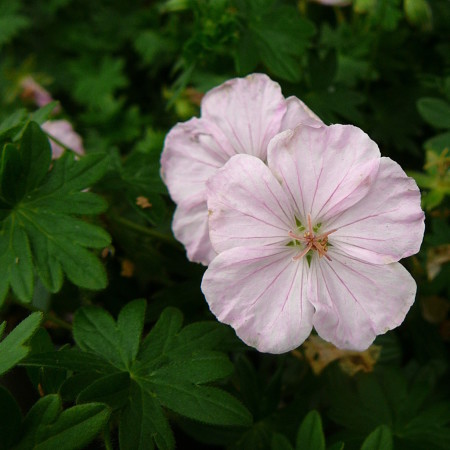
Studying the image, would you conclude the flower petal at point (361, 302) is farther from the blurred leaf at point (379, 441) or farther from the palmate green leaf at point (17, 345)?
the palmate green leaf at point (17, 345)

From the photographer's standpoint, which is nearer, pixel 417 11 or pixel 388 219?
pixel 388 219

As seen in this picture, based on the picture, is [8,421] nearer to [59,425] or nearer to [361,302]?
[59,425]

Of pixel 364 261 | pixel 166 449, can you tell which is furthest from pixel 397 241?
pixel 166 449

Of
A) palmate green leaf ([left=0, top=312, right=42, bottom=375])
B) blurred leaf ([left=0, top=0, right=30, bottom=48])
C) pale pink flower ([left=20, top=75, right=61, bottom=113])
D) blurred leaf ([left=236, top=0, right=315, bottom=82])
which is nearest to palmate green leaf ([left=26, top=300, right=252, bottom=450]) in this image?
palmate green leaf ([left=0, top=312, right=42, bottom=375])

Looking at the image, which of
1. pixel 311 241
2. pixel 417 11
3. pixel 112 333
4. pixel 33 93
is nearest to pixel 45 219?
pixel 112 333

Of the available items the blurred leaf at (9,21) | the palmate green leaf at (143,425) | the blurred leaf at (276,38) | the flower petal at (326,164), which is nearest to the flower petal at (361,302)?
the flower petal at (326,164)

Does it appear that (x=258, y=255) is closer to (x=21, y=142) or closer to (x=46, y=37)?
(x=21, y=142)
